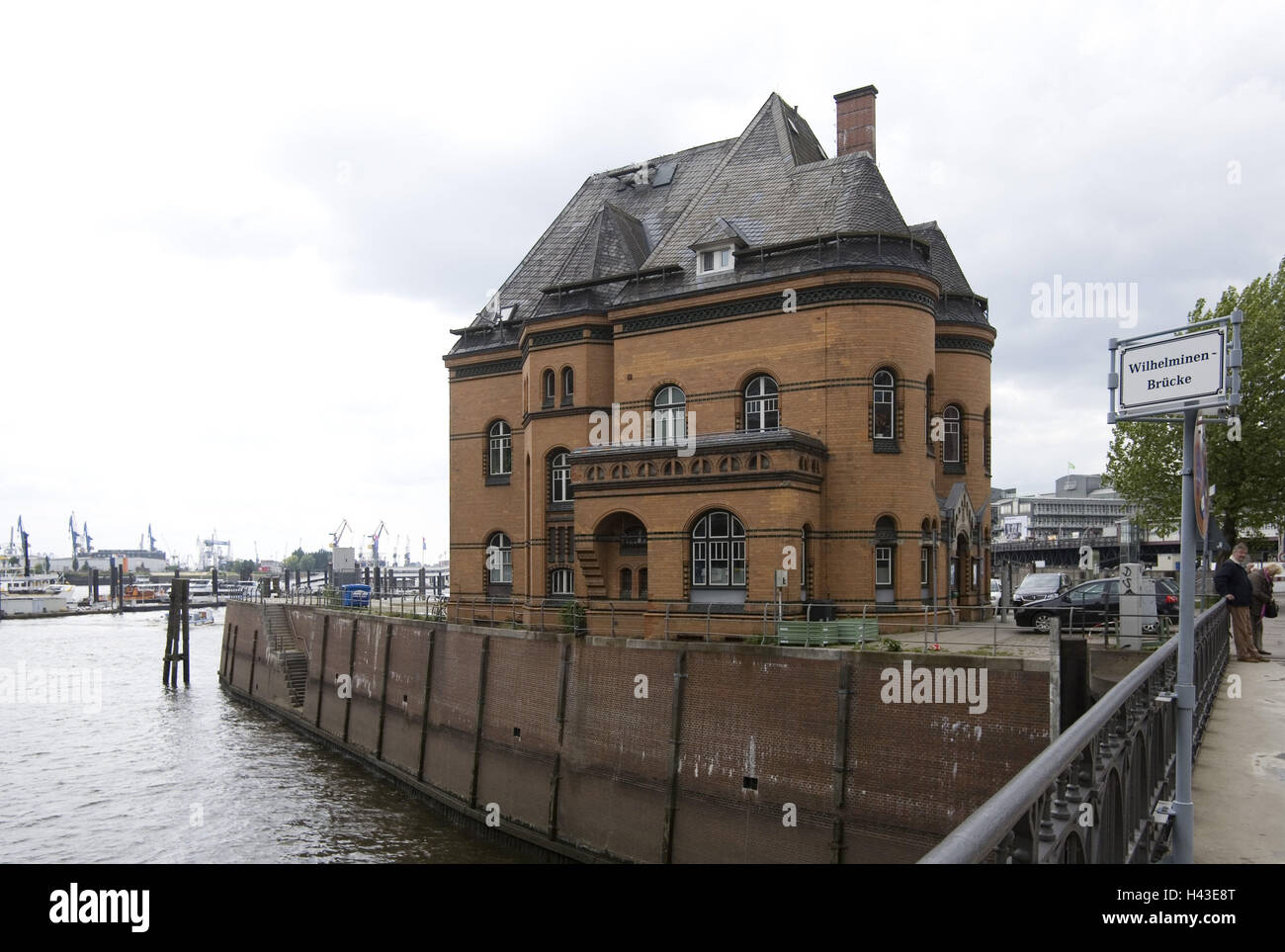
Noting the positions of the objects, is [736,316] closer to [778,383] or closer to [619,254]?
[778,383]

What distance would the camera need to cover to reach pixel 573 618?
2709cm

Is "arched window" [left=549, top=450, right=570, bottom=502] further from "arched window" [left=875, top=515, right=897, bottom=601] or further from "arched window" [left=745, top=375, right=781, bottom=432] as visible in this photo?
"arched window" [left=875, top=515, right=897, bottom=601]

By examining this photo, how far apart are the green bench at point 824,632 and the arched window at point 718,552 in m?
4.48


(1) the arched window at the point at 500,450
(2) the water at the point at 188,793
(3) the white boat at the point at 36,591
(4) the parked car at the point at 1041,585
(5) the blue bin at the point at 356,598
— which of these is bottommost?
(3) the white boat at the point at 36,591

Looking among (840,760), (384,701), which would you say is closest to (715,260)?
(840,760)

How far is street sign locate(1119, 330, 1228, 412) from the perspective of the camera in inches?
210

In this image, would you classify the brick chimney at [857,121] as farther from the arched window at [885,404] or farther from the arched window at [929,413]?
the arched window at [885,404]

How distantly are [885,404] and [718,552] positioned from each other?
5952 millimetres

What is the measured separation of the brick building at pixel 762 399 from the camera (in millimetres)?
25516

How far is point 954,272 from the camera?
3191 centimetres

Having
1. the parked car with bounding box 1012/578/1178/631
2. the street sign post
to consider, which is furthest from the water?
the street sign post

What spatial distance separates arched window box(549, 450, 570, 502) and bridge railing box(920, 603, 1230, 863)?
24.0 m

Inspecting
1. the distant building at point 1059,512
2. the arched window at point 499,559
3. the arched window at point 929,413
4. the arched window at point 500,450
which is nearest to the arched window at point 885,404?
the arched window at point 929,413
